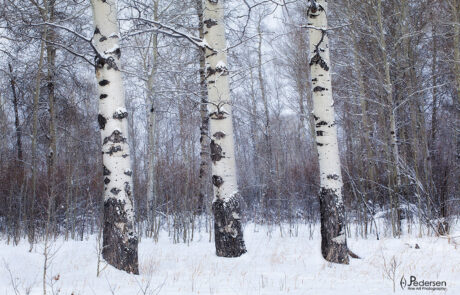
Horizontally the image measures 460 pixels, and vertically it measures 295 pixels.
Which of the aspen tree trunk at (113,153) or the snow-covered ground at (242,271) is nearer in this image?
the snow-covered ground at (242,271)

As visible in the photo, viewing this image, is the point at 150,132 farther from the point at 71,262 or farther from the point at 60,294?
the point at 60,294

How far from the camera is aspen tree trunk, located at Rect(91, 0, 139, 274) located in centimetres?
408

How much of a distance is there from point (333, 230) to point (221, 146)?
1868mm

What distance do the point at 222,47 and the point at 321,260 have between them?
128 inches

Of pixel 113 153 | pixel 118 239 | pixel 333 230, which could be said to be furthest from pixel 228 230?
pixel 113 153

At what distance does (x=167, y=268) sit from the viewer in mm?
4547

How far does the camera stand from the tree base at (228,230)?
4.94 m

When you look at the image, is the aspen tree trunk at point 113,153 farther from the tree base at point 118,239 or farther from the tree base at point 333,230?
the tree base at point 333,230

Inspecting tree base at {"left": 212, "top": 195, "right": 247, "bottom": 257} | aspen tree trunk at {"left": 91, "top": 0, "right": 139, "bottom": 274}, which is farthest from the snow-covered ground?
aspen tree trunk at {"left": 91, "top": 0, "right": 139, "bottom": 274}

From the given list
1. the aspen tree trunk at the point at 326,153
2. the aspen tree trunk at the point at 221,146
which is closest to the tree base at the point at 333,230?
the aspen tree trunk at the point at 326,153

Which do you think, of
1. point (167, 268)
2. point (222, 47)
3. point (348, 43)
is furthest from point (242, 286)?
point (348, 43)

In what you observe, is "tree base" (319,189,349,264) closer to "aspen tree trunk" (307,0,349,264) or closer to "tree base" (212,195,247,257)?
"aspen tree trunk" (307,0,349,264)

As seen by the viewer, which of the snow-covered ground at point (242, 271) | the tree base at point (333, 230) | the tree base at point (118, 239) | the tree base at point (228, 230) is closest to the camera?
the snow-covered ground at point (242, 271)

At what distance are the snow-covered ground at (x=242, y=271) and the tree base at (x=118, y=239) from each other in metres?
0.15
